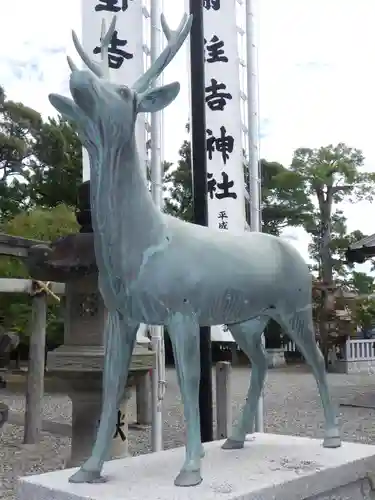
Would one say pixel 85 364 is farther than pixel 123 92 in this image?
Yes

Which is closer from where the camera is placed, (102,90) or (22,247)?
(102,90)

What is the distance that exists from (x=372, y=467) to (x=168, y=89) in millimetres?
1515

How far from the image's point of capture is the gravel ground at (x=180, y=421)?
4680 millimetres

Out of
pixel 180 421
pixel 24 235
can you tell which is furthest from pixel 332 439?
pixel 24 235

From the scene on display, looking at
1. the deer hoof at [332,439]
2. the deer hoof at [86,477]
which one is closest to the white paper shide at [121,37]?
the deer hoof at [332,439]

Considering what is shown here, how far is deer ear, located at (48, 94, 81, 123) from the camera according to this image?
1.68m

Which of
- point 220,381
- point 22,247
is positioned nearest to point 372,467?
point 220,381

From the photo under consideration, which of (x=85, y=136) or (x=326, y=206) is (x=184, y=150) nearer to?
(x=326, y=206)

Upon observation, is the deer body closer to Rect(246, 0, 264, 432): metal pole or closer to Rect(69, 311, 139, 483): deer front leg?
Rect(69, 311, 139, 483): deer front leg

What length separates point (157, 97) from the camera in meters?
1.74

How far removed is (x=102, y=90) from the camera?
5.39ft

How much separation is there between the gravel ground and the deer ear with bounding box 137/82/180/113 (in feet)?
9.65

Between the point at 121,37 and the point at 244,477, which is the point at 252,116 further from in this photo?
the point at 244,477

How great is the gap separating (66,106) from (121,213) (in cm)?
35
